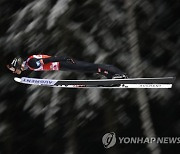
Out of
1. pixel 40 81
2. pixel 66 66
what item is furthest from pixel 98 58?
pixel 40 81

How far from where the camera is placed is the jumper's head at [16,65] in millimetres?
7578

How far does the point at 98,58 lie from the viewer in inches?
293

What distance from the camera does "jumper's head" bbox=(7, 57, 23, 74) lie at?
7578 millimetres

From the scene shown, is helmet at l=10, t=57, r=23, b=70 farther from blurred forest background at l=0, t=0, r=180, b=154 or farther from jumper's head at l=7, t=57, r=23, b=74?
blurred forest background at l=0, t=0, r=180, b=154

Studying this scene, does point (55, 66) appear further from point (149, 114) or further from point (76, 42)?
point (149, 114)

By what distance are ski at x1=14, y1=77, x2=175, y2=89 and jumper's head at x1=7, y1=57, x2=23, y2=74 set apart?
324mm

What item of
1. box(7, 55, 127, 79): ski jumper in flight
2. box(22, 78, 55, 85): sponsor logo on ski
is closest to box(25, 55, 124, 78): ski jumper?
box(7, 55, 127, 79): ski jumper in flight

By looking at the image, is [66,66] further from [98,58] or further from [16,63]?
[16,63]

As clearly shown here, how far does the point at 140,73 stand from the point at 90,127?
1038mm

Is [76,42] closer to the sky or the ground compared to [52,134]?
closer to the sky

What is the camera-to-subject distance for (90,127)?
26.2 feet

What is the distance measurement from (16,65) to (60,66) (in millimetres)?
643

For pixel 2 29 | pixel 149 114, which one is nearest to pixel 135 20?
pixel 149 114

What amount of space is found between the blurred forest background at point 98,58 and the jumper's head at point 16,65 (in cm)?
17
